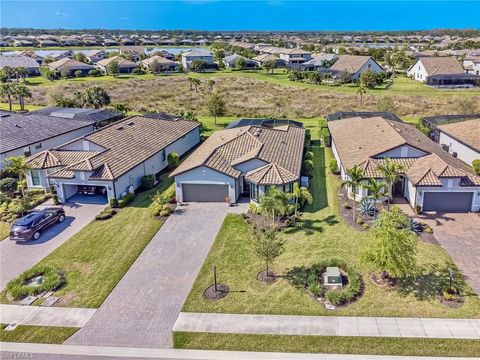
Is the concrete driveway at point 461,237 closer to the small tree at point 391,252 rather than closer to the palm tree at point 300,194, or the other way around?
the small tree at point 391,252

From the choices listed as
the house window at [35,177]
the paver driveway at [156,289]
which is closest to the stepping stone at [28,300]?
the paver driveway at [156,289]

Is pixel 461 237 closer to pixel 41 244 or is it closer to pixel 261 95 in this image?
pixel 41 244

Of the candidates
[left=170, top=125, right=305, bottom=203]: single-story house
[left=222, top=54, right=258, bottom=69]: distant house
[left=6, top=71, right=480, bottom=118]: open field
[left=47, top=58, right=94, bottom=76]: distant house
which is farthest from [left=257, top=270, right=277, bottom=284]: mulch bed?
[left=222, top=54, right=258, bottom=69]: distant house

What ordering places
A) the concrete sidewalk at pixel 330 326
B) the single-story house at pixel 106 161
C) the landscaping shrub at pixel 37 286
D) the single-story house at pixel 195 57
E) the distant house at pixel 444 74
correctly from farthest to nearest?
the single-story house at pixel 195 57, the distant house at pixel 444 74, the single-story house at pixel 106 161, the landscaping shrub at pixel 37 286, the concrete sidewalk at pixel 330 326

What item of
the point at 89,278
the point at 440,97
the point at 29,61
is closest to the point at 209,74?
the point at 29,61

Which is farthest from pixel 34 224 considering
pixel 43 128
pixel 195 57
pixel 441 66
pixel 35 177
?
pixel 195 57

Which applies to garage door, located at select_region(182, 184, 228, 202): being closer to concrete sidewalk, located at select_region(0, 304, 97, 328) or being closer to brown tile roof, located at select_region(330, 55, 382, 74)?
concrete sidewalk, located at select_region(0, 304, 97, 328)
